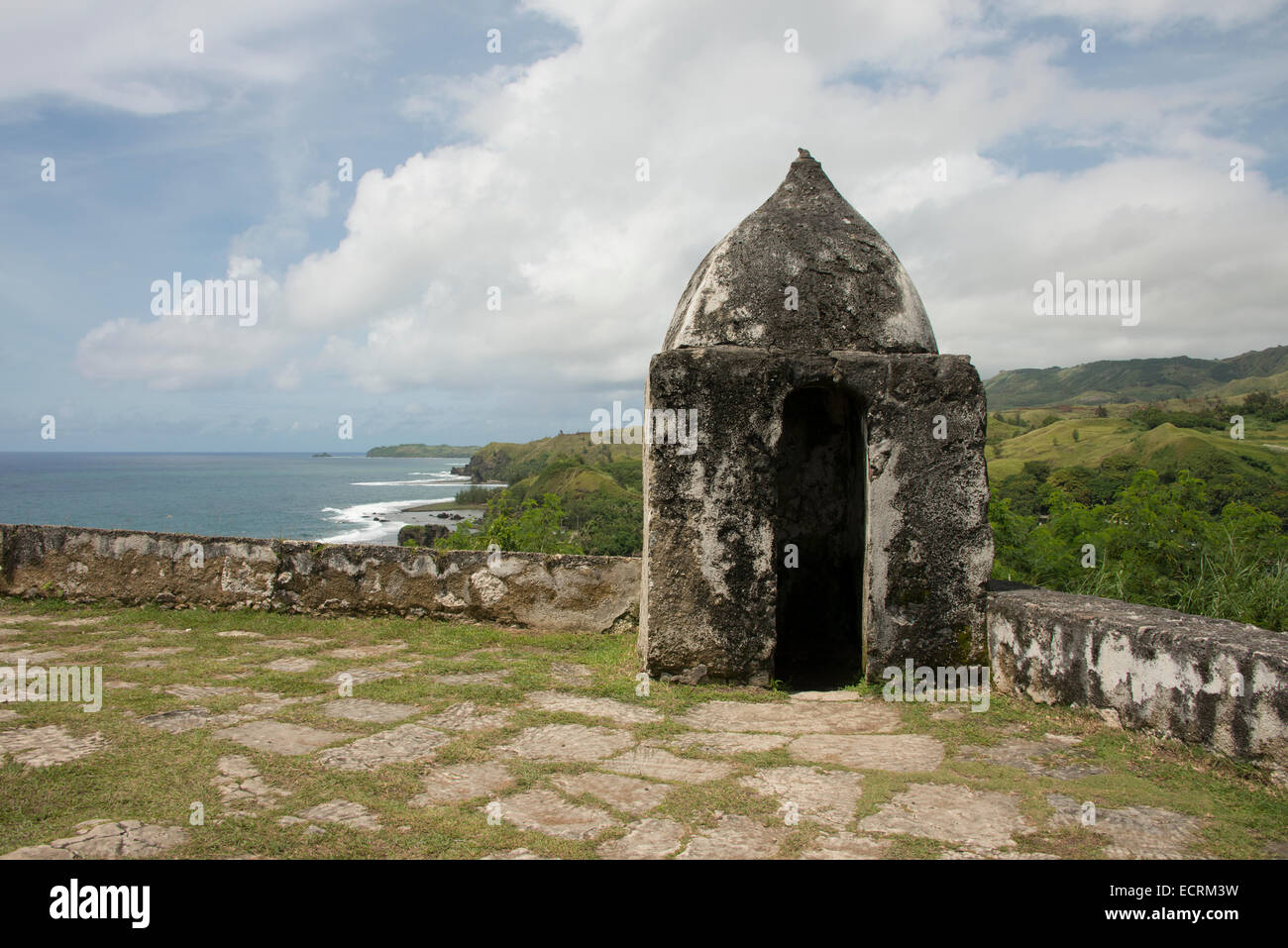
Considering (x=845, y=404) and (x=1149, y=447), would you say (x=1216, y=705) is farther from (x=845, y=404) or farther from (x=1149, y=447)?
(x=1149, y=447)

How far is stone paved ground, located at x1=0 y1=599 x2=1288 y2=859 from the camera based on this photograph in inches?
99.8

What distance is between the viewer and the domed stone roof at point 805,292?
4922mm

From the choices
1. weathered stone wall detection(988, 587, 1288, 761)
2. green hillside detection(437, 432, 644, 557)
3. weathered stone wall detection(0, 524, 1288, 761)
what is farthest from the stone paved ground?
green hillside detection(437, 432, 644, 557)

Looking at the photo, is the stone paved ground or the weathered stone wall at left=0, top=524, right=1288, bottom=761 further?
the weathered stone wall at left=0, top=524, right=1288, bottom=761

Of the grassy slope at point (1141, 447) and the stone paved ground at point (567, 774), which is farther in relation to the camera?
the grassy slope at point (1141, 447)

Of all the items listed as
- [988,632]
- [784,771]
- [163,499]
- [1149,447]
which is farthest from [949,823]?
[163,499]

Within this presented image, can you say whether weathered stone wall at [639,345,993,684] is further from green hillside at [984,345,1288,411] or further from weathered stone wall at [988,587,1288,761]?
green hillside at [984,345,1288,411]

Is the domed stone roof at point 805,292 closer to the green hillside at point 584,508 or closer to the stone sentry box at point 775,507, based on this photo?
the stone sentry box at point 775,507

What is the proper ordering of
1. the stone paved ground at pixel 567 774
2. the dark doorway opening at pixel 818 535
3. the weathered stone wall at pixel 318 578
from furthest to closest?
the weathered stone wall at pixel 318 578 → the dark doorway opening at pixel 818 535 → the stone paved ground at pixel 567 774

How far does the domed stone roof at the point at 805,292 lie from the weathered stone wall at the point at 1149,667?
178cm

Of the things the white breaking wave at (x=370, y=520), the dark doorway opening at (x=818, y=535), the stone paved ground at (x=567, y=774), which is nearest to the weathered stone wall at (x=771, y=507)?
the stone paved ground at (x=567, y=774)

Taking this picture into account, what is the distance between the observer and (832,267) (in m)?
5.02

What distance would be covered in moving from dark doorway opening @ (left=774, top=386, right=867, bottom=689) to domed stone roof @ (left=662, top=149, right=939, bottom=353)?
31.3 inches

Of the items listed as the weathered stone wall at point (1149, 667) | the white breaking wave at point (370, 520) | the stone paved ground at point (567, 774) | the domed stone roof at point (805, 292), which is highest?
the domed stone roof at point (805, 292)
